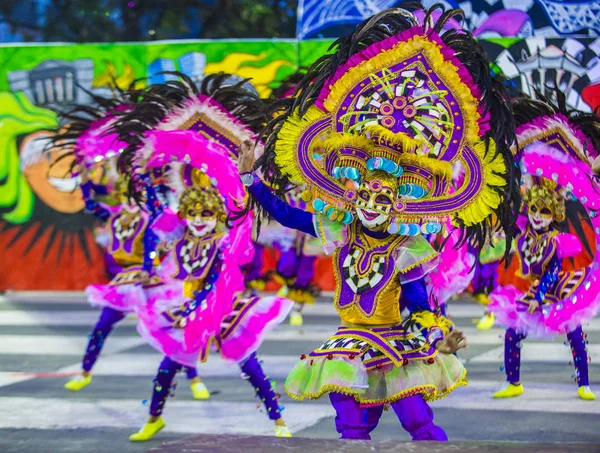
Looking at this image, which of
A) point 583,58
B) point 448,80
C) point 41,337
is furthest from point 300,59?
point 448,80

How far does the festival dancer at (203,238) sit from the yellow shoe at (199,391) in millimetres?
1092

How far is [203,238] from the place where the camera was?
7371mm

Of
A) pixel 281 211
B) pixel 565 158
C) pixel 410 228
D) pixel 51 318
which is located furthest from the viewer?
pixel 51 318

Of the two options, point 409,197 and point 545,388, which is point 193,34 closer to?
point 545,388

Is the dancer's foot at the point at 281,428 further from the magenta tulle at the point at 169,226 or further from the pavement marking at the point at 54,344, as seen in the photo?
the pavement marking at the point at 54,344

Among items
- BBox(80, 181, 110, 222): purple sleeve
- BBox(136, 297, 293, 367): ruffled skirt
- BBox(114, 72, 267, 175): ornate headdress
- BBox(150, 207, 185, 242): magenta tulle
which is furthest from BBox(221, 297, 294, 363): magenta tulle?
BBox(80, 181, 110, 222): purple sleeve

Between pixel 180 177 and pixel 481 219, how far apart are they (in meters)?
3.00

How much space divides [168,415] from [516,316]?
2.85 metres

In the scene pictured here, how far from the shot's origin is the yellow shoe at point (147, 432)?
22.9 ft

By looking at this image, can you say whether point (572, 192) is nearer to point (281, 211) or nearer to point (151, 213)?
point (281, 211)

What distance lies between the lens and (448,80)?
5.23 meters

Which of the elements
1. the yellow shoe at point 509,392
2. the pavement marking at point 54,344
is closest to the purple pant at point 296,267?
the pavement marking at point 54,344

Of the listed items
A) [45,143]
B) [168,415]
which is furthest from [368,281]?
[45,143]

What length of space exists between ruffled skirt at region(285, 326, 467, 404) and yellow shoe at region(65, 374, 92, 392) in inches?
161
